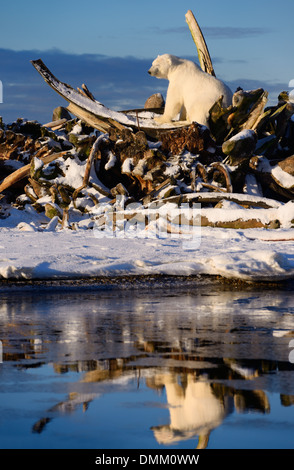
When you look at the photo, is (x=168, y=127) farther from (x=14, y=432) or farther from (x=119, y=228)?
(x=14, y=432)

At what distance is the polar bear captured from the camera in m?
17.8

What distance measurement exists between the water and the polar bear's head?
39.8ft

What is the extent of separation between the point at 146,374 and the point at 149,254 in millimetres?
5805

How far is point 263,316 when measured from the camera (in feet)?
22.0

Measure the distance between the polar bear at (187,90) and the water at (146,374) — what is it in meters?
10.8

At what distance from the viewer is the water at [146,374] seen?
3.23 metres

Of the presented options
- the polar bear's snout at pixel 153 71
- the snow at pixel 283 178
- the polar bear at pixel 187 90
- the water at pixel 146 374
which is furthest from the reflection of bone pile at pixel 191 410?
the polar bear's snout at pixel 153 71

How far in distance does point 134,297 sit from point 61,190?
875cm

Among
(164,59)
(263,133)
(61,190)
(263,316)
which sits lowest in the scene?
(263,316)

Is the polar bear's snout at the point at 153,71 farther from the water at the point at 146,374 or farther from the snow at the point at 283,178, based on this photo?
the water at the point at 146,374

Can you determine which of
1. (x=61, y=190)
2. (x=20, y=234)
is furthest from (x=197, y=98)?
(x=20, y=234)

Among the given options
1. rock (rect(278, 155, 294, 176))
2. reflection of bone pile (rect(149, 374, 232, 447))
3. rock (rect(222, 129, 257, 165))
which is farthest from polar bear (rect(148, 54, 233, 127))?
reflection of bone pile (rect(149, 374, 232, 447))

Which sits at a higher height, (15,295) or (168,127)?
(168,127)

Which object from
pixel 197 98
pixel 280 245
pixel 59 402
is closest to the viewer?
pixel 59 402
